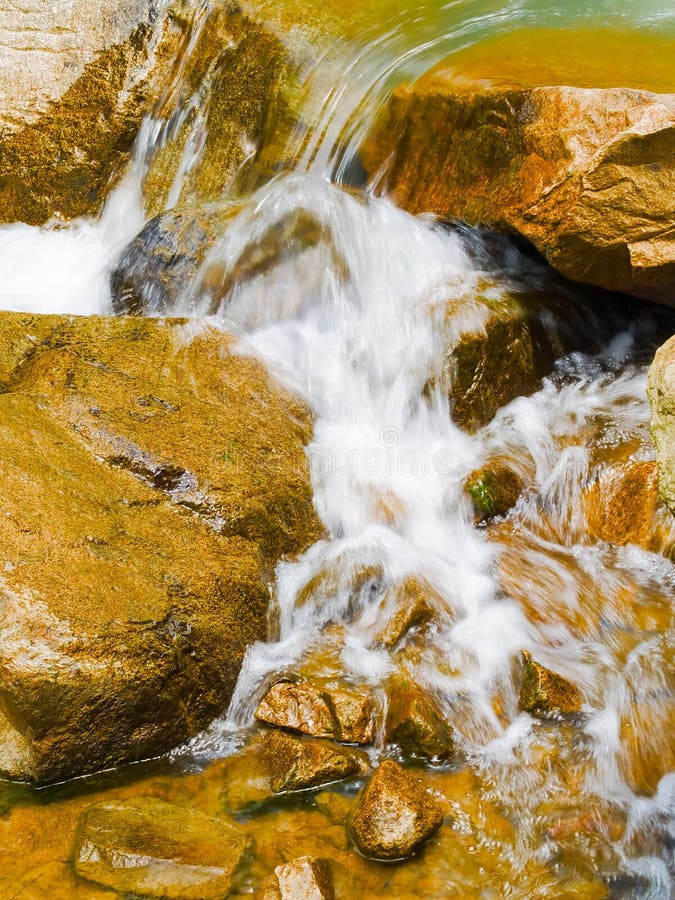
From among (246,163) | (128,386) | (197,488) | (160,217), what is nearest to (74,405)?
(128,386)

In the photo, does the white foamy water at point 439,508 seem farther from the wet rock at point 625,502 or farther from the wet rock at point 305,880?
the wet rock at point 305,880

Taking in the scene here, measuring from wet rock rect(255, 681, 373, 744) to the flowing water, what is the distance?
10 centimetres

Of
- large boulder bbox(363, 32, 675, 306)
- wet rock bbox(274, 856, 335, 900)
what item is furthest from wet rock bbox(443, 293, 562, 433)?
wet rock bbox(274, 856, 335, 900)

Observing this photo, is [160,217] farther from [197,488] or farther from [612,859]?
[612,859]

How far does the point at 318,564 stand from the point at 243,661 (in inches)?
34.6

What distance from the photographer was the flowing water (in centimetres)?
349

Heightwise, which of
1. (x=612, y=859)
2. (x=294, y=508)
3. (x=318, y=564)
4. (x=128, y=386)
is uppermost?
(x=128, y=386)

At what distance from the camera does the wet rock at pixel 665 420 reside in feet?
11.0

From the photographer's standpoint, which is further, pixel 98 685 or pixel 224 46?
pixel 224 46

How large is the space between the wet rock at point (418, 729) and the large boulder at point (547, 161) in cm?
342

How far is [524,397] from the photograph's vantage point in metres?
6.11

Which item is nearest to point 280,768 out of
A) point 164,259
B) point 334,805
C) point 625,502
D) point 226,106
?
point 334,805

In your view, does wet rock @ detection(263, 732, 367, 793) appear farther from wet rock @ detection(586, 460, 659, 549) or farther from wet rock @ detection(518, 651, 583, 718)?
wet rock @ detection(586, 460, 659, 549)

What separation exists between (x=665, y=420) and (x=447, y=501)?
2094 mm
